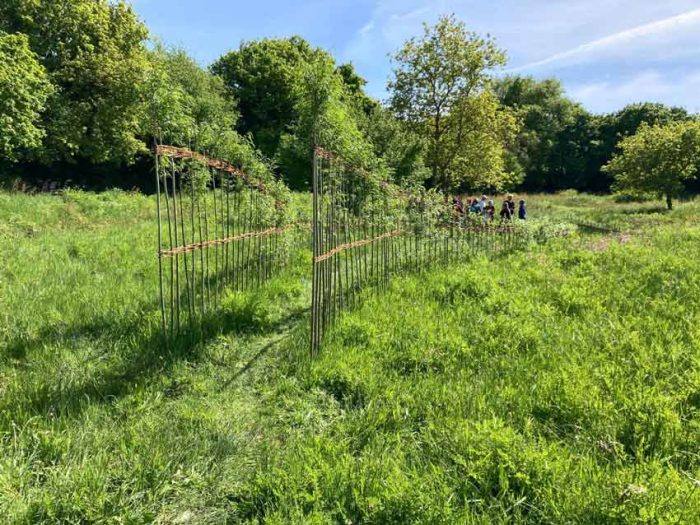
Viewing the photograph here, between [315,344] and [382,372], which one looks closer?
[382,372]

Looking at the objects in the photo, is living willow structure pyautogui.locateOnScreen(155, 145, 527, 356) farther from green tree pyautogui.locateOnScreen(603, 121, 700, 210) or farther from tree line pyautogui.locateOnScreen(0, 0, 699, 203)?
green tree pyautogui.locateOnScreen(603, 121, 700, 210)

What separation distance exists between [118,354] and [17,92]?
52.6 ft

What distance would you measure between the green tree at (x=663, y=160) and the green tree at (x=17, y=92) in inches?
1066

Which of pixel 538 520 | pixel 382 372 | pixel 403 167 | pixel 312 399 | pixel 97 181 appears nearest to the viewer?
pixel 538 520

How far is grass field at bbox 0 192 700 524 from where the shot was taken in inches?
89.8

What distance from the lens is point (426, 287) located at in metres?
5.97

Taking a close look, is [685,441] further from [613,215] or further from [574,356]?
[613,215]

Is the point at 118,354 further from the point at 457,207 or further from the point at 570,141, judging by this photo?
the point at 570,141

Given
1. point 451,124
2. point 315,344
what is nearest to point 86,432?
point 315,344

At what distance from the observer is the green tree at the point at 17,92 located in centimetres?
1438

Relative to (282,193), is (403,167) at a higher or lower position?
higher

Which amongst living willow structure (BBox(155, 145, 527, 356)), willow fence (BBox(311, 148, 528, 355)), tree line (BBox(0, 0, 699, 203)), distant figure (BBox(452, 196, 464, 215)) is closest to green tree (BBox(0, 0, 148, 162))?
tree line (BBox(0, 0, 699, 203))

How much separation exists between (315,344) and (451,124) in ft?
66.2

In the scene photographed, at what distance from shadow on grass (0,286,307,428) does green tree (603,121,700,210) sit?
72.3 ft
